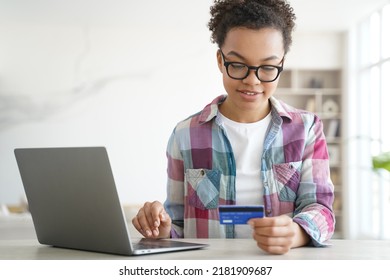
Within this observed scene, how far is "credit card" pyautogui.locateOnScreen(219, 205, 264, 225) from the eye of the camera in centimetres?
108

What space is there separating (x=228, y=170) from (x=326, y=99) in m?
5.72

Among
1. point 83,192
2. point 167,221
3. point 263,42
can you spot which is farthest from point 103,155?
point 263,42

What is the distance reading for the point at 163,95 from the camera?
Result: 695 cm

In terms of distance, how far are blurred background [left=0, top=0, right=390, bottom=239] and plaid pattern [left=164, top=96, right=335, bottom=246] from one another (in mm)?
5274

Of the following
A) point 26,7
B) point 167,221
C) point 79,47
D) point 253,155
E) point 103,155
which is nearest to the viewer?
point 103,155

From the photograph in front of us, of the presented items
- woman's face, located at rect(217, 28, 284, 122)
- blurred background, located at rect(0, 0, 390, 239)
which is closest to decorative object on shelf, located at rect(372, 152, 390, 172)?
woman's face, located at rect(217, 28, 284, 122)

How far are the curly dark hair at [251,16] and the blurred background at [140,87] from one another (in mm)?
5237

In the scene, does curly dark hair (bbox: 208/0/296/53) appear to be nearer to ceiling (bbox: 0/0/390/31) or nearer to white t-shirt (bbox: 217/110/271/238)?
white t-shirt (bbox: 217/110/271/238)

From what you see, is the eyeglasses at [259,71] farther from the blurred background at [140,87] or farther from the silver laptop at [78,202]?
the blurred background at [140,87]

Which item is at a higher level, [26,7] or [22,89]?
[26,7]

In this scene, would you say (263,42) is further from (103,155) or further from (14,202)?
(14,202)

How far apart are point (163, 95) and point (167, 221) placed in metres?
5.67

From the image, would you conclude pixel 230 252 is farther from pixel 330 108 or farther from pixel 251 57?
pixel 330 108

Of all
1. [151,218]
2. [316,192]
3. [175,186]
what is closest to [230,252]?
[151,218]
